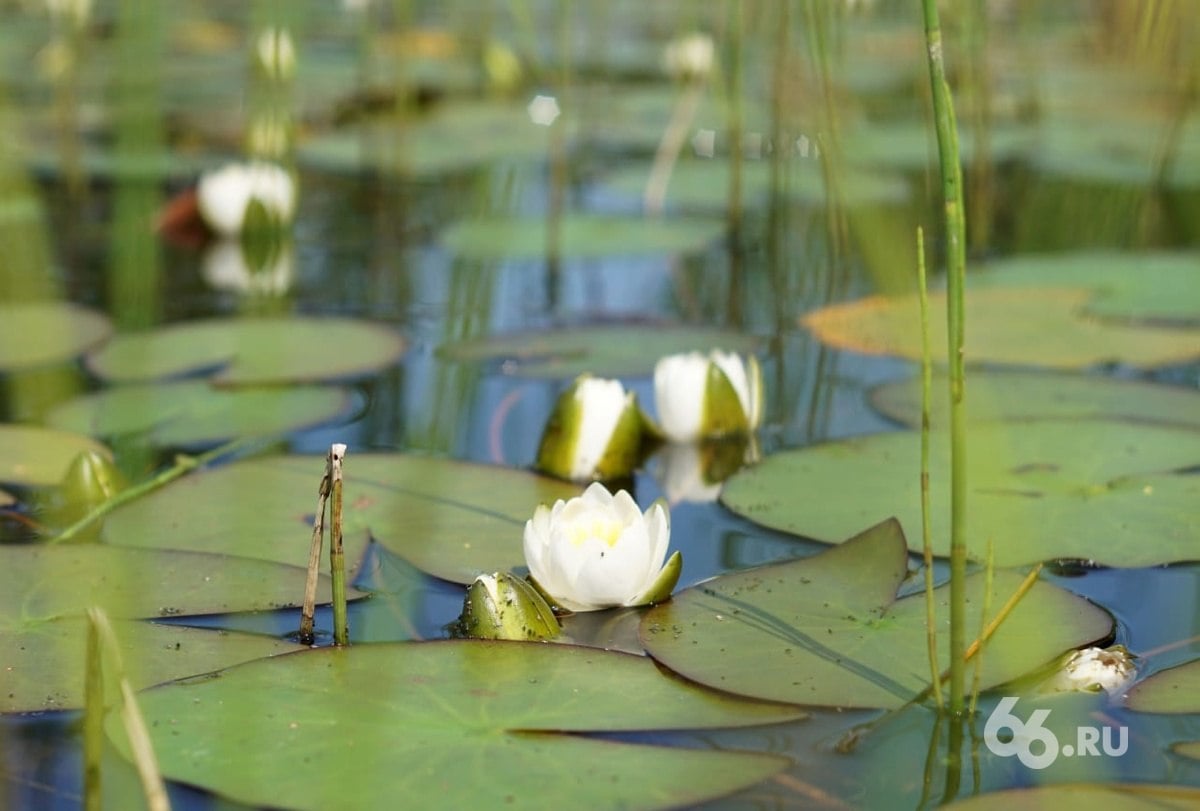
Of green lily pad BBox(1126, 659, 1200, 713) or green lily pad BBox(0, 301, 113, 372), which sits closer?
green lily pad BBox(1126, 659, 1200, 713)

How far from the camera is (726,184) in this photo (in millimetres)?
Answer: 3641

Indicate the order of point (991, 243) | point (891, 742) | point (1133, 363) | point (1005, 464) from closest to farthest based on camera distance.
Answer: point (891, 742)
point (1005, 464)
point (1133, 363)
point (991, 243)

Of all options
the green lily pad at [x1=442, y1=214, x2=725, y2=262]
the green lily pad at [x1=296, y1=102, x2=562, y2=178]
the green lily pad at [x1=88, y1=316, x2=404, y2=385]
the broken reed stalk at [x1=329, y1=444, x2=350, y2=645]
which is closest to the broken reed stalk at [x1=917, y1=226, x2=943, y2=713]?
the broken reed stalk at [x1=329, y1=444, x2=350, y2=645]

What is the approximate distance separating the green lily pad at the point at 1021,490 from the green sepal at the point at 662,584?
0.25m

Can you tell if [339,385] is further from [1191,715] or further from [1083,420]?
[1191,715]

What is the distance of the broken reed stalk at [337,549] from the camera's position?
45.5 inches

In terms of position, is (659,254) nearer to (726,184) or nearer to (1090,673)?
(726,184)

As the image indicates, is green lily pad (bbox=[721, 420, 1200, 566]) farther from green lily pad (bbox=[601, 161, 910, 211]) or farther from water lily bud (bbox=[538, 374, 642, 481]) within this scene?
green lily pad (bbox=[601, 161, 910, 211])

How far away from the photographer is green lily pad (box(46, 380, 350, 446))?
199cm

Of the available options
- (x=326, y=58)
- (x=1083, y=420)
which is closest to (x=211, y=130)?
(x=326, y=58)

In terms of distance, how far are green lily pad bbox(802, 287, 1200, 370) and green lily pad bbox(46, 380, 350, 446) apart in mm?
865

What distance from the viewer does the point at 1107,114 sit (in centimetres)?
443

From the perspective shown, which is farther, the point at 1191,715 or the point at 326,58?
the point at 326,58

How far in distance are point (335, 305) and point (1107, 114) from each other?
2.79m
